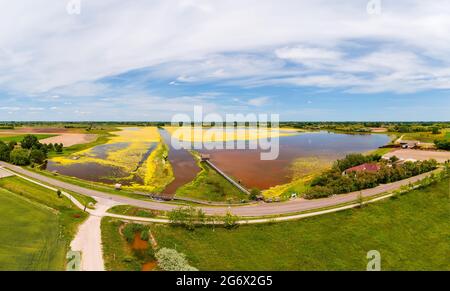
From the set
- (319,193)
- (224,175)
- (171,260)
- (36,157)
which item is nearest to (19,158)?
(36,157)

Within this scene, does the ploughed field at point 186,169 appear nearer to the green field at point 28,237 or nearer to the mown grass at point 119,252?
the mown grass at point 119,252

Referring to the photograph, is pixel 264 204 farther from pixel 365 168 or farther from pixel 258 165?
pixel 258 165

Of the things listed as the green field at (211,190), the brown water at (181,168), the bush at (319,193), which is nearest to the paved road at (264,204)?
the bush at (319,193)

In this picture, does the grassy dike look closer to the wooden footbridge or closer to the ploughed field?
the ploughed field

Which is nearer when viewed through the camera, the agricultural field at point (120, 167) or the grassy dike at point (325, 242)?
the grassy dike at point (325, 242)

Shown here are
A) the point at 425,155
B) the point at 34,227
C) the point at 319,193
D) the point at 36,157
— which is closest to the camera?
the point at 34,227

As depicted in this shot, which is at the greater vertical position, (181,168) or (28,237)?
(181,168)

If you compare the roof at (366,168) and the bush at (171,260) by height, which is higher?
the roof at (366,168)
